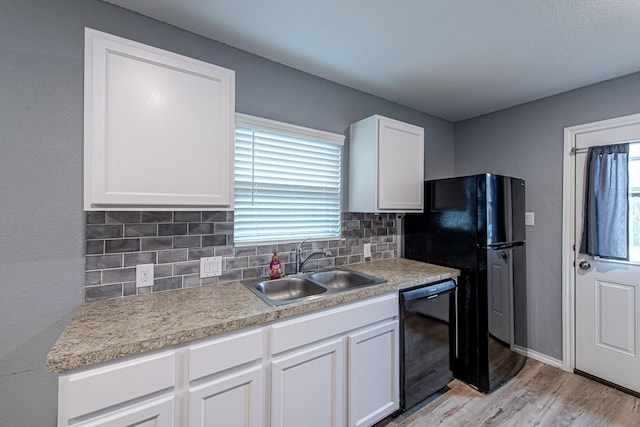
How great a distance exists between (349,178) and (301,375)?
155 cm

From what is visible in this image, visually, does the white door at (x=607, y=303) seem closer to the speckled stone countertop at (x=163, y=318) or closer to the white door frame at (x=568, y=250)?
the white door frame at (x=568, y=250)

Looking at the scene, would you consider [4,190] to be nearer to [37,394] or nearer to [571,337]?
[37,394]

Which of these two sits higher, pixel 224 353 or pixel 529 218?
pixel 529 218

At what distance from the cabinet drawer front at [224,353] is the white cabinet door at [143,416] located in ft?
0.42

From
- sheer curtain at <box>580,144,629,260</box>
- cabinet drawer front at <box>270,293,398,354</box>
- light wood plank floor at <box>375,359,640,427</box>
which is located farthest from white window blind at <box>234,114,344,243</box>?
sheer curtain at <box>580,144,629,260</box>

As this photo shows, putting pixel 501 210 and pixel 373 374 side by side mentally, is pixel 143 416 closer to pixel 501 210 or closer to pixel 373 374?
pixel 373 374

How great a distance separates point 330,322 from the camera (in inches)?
60.4

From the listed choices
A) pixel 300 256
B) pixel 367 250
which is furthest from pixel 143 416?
pixel 367 250

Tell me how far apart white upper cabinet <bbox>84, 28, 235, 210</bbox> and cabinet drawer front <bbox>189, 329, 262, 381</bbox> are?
2.22 feet

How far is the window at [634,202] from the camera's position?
6.86 feet

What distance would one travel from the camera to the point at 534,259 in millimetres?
2680

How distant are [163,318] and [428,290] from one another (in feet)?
5.50

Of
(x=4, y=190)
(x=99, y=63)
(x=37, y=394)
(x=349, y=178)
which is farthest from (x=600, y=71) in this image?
(x=37, y=394)

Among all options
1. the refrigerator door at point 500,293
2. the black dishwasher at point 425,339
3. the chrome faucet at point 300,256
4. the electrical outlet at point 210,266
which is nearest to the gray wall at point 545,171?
the refrigerator door at point 500,293
